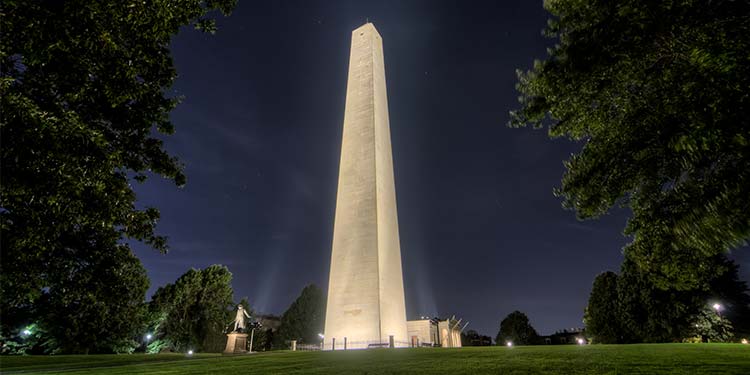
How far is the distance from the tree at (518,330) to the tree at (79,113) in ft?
223

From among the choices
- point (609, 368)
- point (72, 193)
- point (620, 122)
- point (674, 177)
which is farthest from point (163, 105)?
point (609, 368)

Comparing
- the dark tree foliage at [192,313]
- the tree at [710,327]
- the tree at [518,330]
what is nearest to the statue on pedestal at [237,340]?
the dark tree foliage at [192,313]

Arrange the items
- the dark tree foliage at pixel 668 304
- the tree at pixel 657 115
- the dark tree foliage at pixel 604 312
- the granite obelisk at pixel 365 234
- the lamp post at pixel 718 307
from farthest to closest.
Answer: the dark tree foliage at pixel 604 312, the dark tree foliage at pixel 668 304, the lamp post at pixel 718 307, the granite obelisk at pixel 365 234, the tree at pixel 657 115

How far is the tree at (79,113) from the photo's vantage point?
209 inches

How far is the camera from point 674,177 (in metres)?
5.64

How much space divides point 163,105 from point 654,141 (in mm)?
9390

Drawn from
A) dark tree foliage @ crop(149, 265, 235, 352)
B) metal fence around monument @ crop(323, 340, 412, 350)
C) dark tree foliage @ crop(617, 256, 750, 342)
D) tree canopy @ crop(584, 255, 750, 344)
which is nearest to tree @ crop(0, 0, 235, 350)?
metal fence around monument @ crop(323, 340, 412, 350)

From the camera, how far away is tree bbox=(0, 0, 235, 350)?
5309 mm

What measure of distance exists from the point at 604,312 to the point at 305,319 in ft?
112

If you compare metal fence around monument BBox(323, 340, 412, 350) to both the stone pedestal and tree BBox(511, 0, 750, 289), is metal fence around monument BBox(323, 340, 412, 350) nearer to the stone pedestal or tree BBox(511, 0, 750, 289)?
the stone pedestal

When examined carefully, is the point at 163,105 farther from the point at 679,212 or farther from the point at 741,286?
the point at 741,286

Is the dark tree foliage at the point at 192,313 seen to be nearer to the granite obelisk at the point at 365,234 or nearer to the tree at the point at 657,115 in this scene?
the granite obelisk at the point at 365,234

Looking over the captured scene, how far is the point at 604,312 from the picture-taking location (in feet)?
116

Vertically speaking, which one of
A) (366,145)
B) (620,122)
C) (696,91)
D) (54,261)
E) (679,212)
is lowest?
(679,212)
